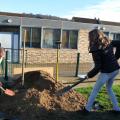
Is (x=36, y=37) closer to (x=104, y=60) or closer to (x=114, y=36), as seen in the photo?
(x=114, y=36)

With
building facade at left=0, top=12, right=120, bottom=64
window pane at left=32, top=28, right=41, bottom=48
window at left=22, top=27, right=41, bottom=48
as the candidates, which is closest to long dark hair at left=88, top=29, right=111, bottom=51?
building facade at left=0, top=12, right=120, bottom=64

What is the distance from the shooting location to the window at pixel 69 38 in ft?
107

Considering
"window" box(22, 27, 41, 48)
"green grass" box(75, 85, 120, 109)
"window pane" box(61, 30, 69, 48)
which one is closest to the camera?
"green grass" box(75, 85, 120, 109)

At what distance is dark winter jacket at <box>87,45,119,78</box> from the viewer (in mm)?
8806

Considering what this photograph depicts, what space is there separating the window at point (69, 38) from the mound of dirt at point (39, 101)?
71.0ft

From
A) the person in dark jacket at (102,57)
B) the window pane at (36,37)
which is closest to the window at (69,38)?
the window pane at (36,37)

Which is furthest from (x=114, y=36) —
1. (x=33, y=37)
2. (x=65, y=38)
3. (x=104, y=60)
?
(x=104, y=60)

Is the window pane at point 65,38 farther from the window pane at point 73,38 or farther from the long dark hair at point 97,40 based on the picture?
the long dark hair at point 97,40

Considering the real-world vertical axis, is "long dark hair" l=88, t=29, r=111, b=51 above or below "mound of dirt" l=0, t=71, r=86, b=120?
above

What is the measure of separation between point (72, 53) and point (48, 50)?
6.62ft

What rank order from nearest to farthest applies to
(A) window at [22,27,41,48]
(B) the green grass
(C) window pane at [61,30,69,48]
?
(B) the green grass < (A) window at [22,27,41,48] < (C) window pane at [61,30,69,48]

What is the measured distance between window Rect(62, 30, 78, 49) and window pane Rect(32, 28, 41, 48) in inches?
87.6

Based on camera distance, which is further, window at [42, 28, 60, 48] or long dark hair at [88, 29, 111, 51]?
window at [42, 28, 60, 48]

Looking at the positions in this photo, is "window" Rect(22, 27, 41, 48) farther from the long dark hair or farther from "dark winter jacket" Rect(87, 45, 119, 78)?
the long dark hair
